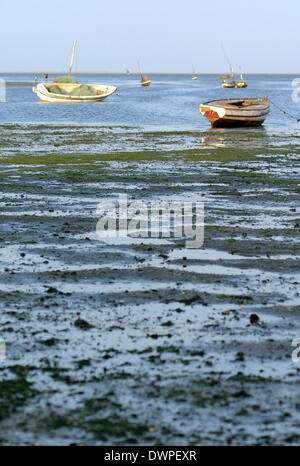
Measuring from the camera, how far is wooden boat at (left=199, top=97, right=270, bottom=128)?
48719mm

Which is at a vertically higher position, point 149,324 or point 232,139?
point 149,324

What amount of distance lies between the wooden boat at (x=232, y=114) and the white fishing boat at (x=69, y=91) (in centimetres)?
3879

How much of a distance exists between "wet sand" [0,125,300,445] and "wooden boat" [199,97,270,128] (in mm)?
28764

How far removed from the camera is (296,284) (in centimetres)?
1145

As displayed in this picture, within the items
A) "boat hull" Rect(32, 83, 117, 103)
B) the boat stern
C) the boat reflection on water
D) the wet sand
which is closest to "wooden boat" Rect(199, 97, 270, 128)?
the boat stern

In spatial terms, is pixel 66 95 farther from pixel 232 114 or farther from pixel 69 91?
pixel 232 114

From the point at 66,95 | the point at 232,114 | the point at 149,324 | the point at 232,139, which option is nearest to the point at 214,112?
the point at 232,114

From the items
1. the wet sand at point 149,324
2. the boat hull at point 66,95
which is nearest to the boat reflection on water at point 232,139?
the wet sand at point 149,324

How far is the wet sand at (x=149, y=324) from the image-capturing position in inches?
270

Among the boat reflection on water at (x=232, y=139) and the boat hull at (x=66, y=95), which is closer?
the boat reflection on water at (x=232, y=139)

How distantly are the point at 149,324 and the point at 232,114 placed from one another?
133 ft

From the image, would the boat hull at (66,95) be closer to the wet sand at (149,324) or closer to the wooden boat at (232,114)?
the wooden boat at (232,114)

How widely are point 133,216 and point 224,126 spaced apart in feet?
111

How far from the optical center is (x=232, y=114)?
48.9 m
